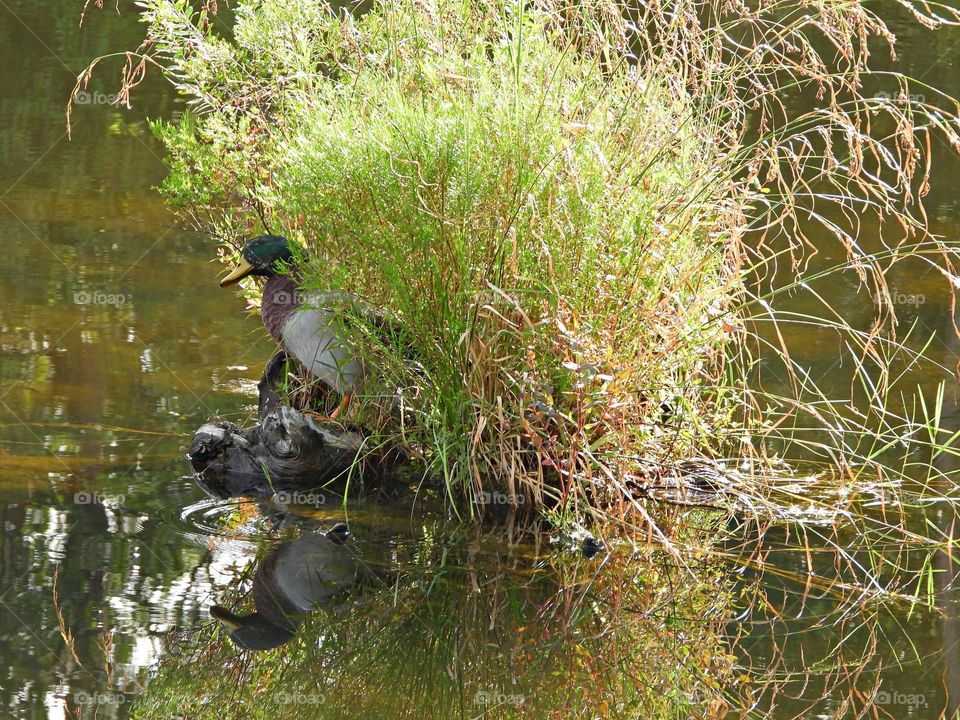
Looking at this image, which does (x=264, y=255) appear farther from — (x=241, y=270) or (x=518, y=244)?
(x=518, y=244)

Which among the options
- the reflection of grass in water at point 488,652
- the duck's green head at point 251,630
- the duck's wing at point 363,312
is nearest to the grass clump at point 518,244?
the duck's wing at point 363,312

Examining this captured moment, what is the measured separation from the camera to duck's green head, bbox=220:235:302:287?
12.8 ft

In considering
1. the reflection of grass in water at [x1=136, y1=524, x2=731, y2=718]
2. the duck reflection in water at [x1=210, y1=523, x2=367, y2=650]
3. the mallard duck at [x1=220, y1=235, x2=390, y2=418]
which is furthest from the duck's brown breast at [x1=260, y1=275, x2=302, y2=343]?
the reflection of grass in water at [x1=136, y1=524, x2=731, y2=718]

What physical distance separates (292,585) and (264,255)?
1.13 m

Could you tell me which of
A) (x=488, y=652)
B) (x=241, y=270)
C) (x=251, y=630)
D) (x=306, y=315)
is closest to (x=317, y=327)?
(x=306, y=315)

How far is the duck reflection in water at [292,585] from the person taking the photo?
298 centimetres

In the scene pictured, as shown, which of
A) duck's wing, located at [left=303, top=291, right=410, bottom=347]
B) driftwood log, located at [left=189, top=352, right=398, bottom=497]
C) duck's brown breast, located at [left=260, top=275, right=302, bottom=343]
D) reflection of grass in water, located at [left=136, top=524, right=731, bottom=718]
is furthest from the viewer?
duck's brown breast, located at [left=260, top=275, right=302, bottom=343]

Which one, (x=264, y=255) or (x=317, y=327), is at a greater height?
(x=264, y=255)

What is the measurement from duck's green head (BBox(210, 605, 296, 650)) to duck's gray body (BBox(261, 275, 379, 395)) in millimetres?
911

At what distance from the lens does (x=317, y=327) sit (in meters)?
A: 3.79

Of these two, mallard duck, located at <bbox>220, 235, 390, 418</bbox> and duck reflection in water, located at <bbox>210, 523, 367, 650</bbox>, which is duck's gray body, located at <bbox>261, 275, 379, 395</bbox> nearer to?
mallard duck, located at <bbox>220, 235, 390, 418</bbox>

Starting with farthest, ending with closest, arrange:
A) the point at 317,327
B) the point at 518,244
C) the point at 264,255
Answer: the point at 264,255 → the point at 317,327 → the point at 518,244

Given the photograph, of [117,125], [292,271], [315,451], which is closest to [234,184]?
[292,271]

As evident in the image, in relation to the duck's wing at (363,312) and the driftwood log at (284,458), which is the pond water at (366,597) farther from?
the duck's wing at (363,312)
